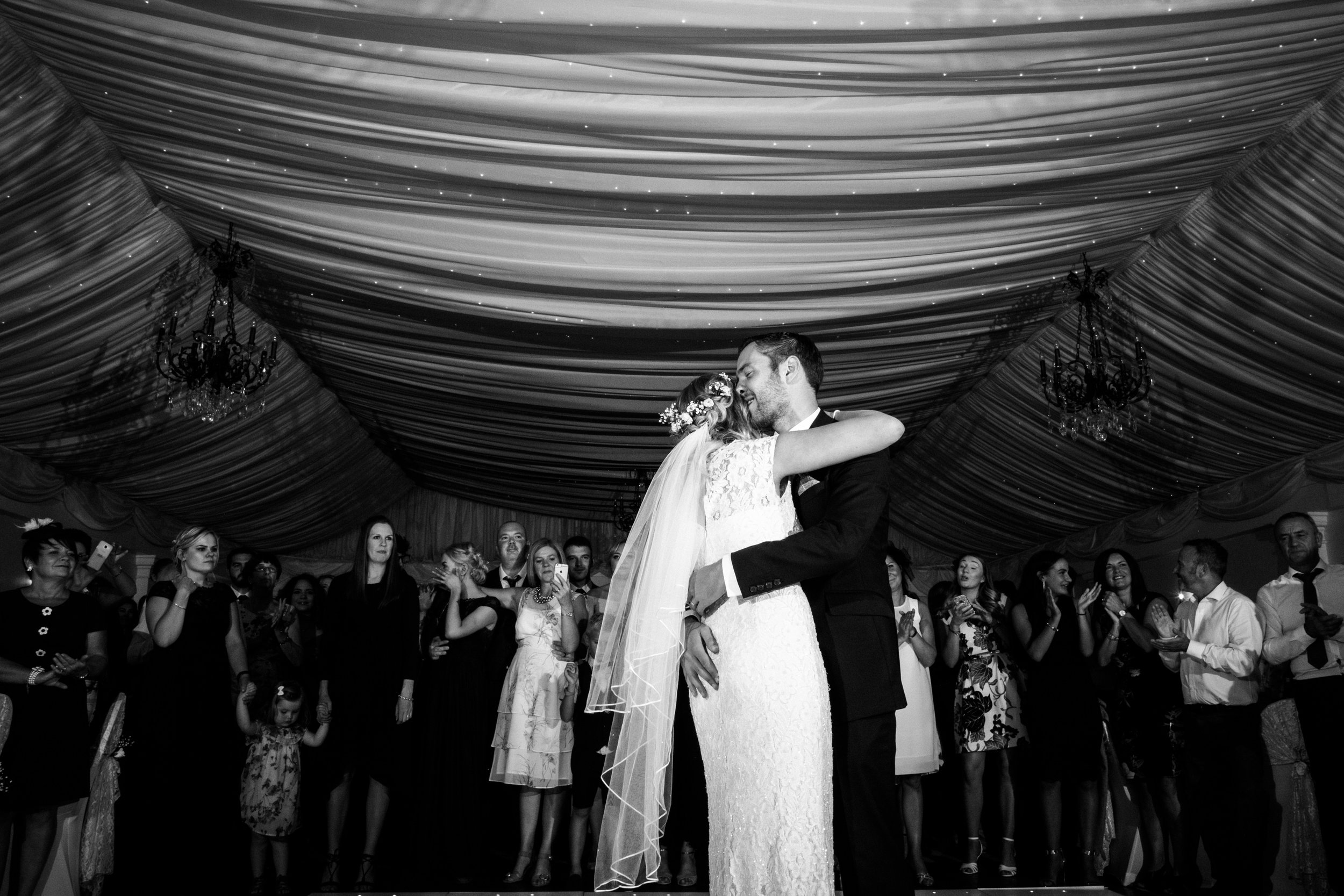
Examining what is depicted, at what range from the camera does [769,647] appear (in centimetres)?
222

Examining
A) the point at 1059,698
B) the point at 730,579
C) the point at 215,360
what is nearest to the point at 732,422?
the point at 730,579

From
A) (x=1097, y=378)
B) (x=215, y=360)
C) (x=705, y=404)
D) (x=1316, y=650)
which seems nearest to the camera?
(x=705, y=404)

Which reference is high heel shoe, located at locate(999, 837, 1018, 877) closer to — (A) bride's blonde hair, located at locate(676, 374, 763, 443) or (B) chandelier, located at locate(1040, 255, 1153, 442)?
(B) chandelier, located at locate(1040, 255, 1153, 442)

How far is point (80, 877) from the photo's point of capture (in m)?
3.88

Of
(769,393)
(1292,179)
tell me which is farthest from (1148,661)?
(769,393)

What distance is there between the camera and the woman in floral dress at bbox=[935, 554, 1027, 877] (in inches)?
189

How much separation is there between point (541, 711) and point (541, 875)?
681 millimetres

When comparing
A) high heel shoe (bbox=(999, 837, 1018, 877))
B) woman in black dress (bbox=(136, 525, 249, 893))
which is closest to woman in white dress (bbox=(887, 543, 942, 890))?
high heel shoe (bbox=(999, 837, 1018, 877))

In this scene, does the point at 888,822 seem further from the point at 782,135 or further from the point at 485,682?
the point at 485,682

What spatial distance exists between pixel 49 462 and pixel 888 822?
6.48 m

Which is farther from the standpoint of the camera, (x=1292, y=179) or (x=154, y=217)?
(x=154, y=217)

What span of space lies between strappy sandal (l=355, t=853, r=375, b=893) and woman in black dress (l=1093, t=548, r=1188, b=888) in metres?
3.37

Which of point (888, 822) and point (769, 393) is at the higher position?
point (769, 393)

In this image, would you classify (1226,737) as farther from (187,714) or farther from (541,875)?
(187,714)
